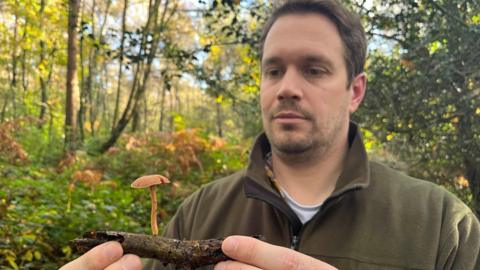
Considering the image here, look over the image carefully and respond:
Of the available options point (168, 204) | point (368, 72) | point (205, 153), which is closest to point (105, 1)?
point (205, 153)

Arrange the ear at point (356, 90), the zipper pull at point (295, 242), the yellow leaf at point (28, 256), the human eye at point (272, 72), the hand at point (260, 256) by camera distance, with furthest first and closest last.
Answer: the yellow leaf at point (28, 256), the ear at point (356, 90), the human eye at point (272, 72), the zipper pull at point (295, 242), the hand at point (260, 256)

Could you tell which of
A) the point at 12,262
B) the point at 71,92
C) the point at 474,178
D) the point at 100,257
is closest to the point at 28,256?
the point at 12,262

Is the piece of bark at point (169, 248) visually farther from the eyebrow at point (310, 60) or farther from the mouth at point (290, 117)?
the eyebrow at point (310, 60)

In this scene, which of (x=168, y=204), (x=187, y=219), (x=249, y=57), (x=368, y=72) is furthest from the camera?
(x=168, y=204)

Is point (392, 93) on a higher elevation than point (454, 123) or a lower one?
higher

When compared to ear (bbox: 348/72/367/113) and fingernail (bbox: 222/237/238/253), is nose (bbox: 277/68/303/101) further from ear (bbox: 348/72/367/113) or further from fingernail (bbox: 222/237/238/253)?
fingernail (bbox: 222/237/238/253)

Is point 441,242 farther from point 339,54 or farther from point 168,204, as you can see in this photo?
point 168,204

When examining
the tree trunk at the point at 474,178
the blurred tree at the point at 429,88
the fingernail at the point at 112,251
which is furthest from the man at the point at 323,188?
the tree trunk at the point at 474,178
